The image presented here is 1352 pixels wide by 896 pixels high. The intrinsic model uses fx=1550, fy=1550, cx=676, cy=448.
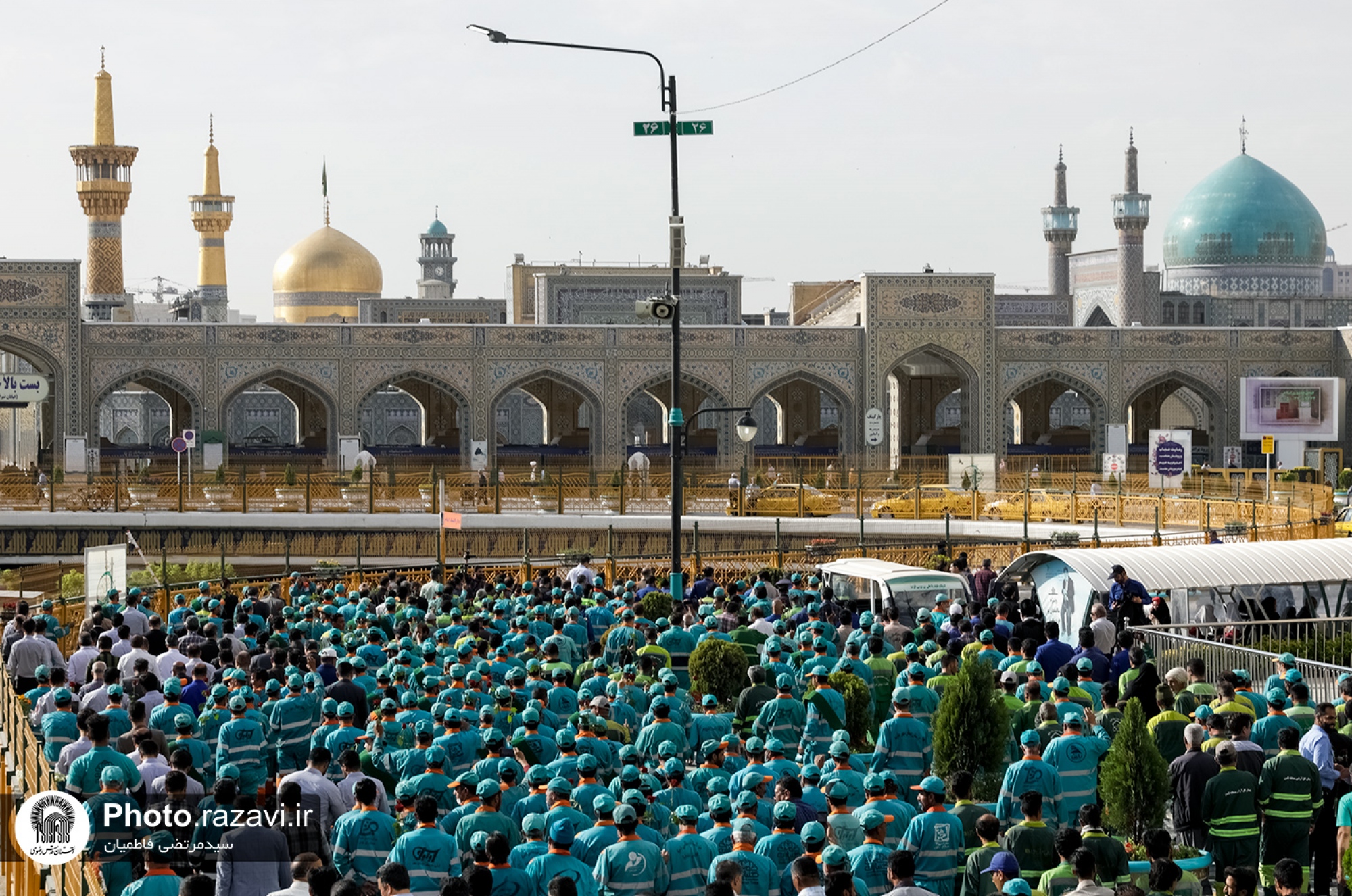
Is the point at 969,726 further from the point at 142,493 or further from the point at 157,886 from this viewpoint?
the point at 142,493

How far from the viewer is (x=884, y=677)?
10680 millimetres

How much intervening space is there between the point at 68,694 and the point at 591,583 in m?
7.96

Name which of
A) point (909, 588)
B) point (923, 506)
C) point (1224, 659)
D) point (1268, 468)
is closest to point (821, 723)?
point (1224, 659)

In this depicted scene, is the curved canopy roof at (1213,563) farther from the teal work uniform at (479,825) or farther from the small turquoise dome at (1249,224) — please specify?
the small turquoise dome at (1249,224)

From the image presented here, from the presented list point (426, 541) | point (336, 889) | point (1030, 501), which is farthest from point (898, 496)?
point (336, 889)

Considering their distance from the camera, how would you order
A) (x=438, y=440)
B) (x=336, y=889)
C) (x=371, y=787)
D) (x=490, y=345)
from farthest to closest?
1. (x=438, y=440)
2. (x=490, y=345)
3. (x=371, y=787)
4. (x=336, y=889)

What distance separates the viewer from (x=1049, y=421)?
4794 centimetres

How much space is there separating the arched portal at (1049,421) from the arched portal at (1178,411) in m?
1.43

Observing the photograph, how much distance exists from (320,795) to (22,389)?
3097cm

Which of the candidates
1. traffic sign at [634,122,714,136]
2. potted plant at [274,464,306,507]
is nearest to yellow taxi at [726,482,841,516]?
potted plant at [274,464,306,507]

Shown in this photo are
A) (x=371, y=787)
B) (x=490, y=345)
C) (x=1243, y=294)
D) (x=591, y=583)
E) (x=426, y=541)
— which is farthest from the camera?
(x=1243, y=294)

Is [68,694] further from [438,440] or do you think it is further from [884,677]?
[438,440]

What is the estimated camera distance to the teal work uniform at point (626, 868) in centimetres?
622

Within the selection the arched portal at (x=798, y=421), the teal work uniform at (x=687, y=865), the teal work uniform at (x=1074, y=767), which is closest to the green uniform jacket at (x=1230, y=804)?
the teal work uniform at (x=1074, y=767)
